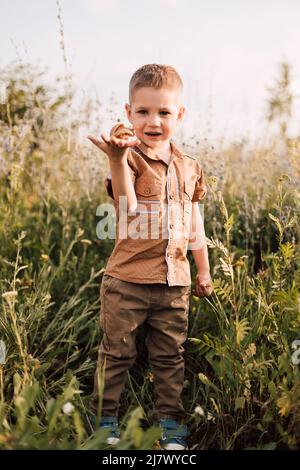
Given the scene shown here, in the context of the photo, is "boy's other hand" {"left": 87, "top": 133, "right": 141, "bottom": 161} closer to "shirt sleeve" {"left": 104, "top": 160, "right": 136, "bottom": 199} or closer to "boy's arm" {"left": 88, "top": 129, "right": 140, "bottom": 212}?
"boy's arm" {"left": 88, "top": 129, "right": 140, "bottom": 212}

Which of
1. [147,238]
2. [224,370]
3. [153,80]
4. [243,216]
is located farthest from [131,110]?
[243,216]

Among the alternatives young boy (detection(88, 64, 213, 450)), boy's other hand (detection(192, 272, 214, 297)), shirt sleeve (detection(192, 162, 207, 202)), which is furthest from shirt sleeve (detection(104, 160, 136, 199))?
boy's other hand (detection(192, 272, 214, 297))

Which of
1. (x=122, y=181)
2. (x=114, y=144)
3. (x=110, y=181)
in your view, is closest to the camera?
(x=114, y=144)

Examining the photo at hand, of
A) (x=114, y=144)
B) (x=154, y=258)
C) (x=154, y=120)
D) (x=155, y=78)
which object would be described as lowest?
(x=154, y=258)

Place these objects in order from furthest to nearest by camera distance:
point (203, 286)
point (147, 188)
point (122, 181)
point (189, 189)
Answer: point (203, 286) → point (189, 189) → point (147, 188) → point (122, 181)

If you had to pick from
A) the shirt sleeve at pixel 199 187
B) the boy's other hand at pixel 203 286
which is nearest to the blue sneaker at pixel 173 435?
the boy's other hand at pixel 203 286

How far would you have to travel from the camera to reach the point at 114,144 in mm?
2012

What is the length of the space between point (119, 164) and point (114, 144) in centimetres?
10

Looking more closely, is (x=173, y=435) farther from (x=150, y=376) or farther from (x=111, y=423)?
(x=150, y=376)

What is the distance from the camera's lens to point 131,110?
2375 millimetres

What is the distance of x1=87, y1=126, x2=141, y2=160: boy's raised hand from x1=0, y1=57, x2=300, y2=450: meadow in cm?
42

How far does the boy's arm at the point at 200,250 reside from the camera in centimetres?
261

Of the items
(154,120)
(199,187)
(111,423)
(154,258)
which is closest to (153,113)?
(154,120)
